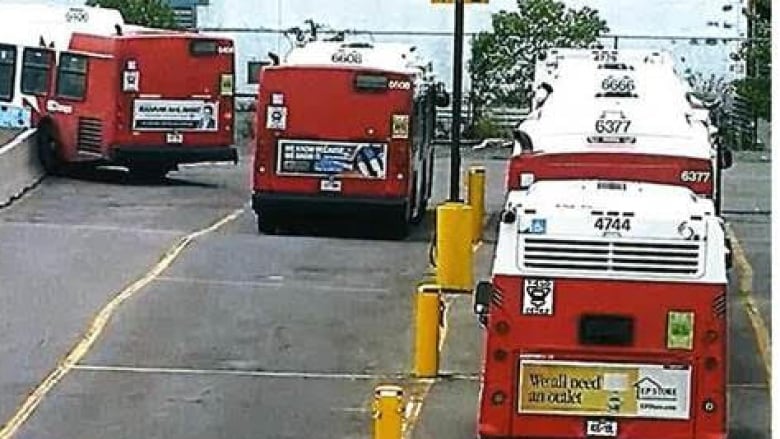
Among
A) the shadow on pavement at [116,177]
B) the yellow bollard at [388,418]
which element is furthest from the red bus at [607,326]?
the shadow on pavement at [116,177]

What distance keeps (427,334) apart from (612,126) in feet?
13.0

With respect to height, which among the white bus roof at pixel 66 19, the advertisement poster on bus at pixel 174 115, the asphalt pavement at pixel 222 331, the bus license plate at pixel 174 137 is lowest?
the asphalt pavement at pixel 222 331

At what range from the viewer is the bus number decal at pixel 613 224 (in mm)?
14250

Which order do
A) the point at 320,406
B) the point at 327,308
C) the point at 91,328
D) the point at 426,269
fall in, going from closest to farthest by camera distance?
the point at 320,406 → the point at 91,328 → the point at 327,308 → the point at 426,269

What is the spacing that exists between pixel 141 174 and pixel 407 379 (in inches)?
825

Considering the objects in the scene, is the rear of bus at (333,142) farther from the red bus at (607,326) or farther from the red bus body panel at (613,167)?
the red bus at (607,326)

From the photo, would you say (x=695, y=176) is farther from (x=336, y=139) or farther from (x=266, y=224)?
(x=266, y=224)

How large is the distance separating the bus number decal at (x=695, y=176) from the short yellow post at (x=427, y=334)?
2.79 meters

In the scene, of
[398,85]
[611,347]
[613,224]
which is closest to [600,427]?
[611,347]

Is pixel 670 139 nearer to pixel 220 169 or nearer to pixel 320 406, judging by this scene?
pixel 320 406

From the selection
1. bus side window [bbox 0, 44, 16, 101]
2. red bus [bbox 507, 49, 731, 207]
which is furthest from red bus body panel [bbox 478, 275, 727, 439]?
bus side window [bbox 0, 44, 16, 101]

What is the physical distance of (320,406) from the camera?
16969 mm

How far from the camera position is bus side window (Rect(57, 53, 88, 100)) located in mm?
37156

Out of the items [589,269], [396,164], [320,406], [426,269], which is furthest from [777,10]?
[396,164]
